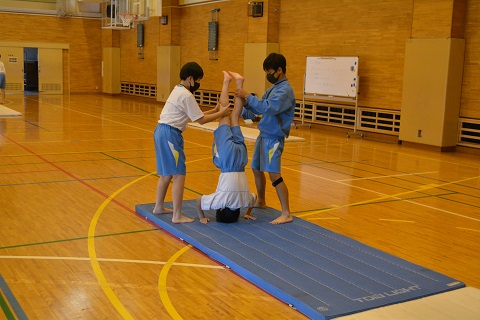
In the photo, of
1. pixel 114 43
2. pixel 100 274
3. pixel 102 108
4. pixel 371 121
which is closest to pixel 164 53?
pixel 102 108

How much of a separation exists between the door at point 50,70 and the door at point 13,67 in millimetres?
833

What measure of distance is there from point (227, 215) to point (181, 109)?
1146 millimetres

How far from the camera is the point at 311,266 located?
4.69m

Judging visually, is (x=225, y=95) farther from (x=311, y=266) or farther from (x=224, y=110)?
(x=311, y=266)

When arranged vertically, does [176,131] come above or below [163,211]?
above

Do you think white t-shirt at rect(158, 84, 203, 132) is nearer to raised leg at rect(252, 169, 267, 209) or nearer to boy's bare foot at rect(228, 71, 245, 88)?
boy's bare foot at rect(228, 71, 245, 88)

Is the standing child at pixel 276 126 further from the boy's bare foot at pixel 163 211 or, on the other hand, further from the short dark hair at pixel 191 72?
the boy's bare foot at pixel 163 211

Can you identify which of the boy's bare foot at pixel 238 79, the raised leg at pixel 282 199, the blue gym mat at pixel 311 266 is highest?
the boy's bare foot at pixel 238 79

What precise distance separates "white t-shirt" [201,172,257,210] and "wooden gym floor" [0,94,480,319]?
57 cm

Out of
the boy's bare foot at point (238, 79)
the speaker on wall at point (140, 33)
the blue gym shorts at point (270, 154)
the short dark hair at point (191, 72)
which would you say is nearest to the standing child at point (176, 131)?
the short dark hair at point (191, 72)

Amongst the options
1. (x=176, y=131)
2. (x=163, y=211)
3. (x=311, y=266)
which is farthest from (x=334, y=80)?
(x=311, y=266)

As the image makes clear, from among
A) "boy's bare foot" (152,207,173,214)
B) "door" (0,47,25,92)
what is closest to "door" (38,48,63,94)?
"door" (0,47,25,92)

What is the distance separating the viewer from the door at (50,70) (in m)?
27.2

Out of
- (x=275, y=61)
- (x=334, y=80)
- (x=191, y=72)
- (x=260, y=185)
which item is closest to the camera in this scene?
(x=191, y=72)
